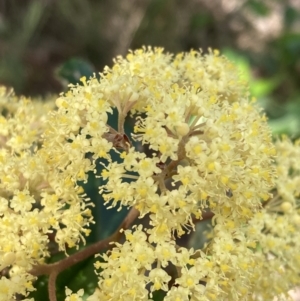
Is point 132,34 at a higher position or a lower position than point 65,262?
higher

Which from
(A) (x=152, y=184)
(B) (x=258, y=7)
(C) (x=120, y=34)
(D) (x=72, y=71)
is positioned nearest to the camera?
(A) (x=152, y=184)

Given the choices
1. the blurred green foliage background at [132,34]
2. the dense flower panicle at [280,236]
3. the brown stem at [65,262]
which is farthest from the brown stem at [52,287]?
the blurred green foliage background at [132,34]

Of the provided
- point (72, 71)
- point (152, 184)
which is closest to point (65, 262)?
point (152, 184)

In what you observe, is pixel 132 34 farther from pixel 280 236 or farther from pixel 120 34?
pixel 280 236

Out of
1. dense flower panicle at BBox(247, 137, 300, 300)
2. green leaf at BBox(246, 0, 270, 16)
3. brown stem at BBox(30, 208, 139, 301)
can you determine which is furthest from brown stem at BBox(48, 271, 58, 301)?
green leaf at BBox(246, 0, 270, 16)

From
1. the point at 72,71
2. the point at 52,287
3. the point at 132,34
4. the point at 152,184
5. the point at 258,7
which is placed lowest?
the point at 52,287

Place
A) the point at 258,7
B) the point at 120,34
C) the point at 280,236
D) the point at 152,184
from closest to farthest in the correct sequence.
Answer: the point at 152,184 < the point at 280,236 < the point at 258,7 < the point at 120,34

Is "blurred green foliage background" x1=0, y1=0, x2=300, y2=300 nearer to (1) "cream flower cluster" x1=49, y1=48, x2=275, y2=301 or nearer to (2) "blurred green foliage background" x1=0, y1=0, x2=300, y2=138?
(2) "blurred green foliage background" x1=0, y1=0, x2=300, y2=138
